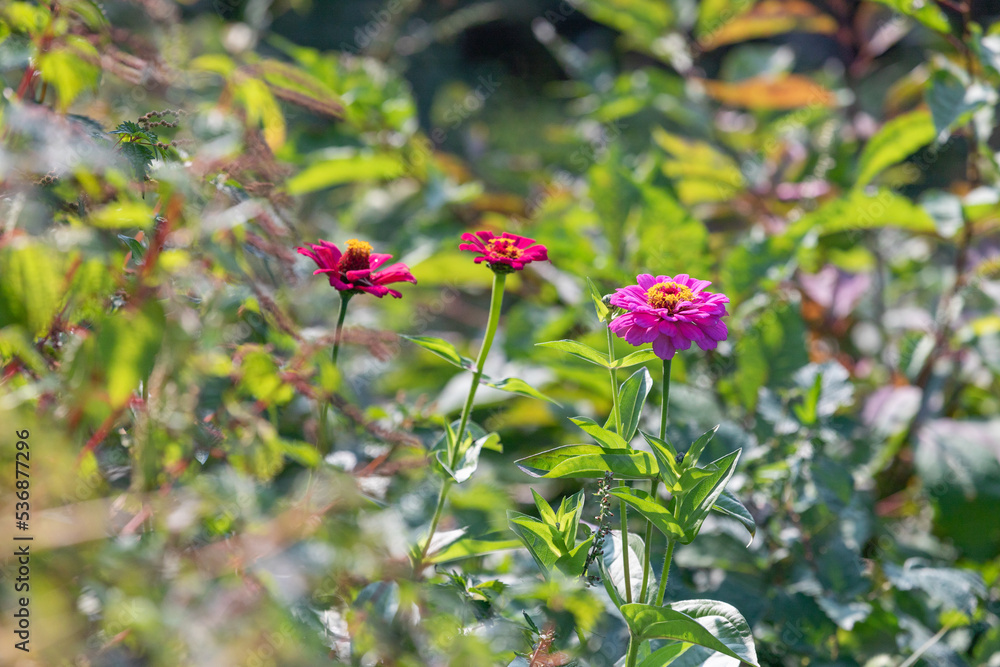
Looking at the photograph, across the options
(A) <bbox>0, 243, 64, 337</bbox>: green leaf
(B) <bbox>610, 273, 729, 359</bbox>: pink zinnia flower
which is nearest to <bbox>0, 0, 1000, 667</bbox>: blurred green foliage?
(A) <bbox>0, 243, 64, 337</bbox>: green leaf

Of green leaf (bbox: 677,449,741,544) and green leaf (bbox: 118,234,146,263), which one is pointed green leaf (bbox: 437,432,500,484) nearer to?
green leaf (bbox: 677,449,741,544)

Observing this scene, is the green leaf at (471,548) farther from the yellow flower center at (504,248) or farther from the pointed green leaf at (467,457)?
the yellow flower center at (504,248)

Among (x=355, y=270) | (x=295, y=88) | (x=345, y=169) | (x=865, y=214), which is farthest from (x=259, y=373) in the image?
(x=865, y=214)

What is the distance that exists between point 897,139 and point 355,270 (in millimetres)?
1022

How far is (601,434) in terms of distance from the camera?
539 millimetres

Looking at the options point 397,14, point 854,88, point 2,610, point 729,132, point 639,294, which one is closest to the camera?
point 2,610

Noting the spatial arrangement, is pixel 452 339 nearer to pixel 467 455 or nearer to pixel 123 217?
pixel 467 455

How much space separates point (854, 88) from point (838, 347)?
68 cm

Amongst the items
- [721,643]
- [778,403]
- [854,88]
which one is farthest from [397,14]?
[721,643]

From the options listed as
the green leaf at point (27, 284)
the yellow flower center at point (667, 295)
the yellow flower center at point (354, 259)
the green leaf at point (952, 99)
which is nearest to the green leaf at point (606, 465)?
the yellow flower center at point (667, 295)

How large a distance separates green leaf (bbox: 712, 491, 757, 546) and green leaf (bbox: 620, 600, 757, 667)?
68 millimetres

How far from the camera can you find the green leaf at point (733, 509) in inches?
21.1

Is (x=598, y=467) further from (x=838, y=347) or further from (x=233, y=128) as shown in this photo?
(x=838, y=347)

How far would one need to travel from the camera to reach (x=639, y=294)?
62 cm
